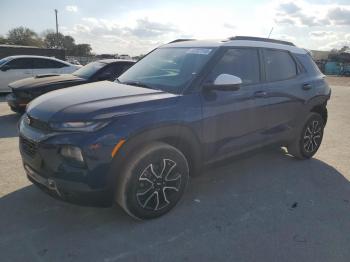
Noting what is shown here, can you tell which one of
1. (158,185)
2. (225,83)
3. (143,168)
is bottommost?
(158,185)

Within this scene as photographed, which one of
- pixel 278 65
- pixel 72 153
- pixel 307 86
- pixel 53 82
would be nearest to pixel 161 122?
pixel 72 153

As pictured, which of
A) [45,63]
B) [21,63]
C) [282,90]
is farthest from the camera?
[45,63]

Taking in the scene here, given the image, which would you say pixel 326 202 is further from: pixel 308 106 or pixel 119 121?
pixel 119 121

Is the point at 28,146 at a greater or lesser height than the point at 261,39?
lesser

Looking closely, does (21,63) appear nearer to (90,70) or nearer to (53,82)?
(90,70)

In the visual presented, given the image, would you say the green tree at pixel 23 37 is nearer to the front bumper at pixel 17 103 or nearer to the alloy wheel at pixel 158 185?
the front bumper at pixel 17 103

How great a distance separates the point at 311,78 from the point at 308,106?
445 millimetres

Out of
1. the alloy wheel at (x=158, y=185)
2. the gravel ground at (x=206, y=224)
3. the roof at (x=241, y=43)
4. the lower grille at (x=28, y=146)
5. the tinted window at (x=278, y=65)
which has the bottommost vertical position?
the gravel ground at (x=206, y=224)

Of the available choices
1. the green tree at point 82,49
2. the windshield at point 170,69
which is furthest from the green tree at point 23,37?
the windshield at point 170,69

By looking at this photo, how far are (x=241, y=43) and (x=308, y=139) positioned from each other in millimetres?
2067

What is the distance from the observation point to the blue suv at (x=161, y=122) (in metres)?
2.93

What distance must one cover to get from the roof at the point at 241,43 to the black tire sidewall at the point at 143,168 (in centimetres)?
146

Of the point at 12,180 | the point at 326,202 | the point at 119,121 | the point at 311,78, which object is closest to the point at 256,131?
the point at 326,202

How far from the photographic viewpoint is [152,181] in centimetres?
332
